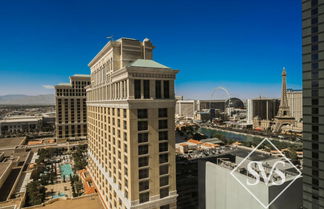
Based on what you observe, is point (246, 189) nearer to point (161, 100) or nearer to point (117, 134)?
point (161, 100)

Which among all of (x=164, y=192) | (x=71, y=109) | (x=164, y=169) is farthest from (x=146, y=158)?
(x=71, y=109)

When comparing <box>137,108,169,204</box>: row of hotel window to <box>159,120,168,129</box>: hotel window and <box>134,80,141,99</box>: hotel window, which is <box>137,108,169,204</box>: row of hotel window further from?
<box>134,80,141,99</box>: hotel window

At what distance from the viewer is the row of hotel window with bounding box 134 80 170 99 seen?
35275 mm

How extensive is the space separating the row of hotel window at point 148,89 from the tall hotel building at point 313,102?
22.1m

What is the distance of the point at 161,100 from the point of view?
37.2m

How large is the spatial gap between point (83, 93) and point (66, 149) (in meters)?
37.9

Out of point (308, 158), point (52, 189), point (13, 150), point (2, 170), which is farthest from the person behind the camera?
point (13, 150)

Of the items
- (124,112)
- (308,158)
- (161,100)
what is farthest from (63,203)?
(308,158)

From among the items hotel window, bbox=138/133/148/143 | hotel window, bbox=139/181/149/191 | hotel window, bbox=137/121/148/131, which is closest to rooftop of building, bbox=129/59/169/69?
hotel window, bbox=137/121/148/131

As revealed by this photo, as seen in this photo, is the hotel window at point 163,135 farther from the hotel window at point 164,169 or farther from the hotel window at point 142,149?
the hotel window at point 164,169

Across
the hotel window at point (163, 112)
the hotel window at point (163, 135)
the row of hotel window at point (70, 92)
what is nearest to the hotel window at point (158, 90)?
the hotel window at point (163, 112)

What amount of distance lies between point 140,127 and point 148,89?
6895mm

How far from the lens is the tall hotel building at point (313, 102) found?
28.9 metres

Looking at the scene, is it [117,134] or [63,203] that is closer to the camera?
[117,134]
